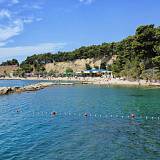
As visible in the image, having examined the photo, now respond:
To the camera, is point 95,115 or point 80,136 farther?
point 95,115

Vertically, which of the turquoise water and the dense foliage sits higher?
the dense foliage

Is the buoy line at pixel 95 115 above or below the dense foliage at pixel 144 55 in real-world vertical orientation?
below

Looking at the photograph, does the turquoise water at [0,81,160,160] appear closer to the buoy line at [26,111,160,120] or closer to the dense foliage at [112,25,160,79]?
the buoy line at [26,111,160,120]

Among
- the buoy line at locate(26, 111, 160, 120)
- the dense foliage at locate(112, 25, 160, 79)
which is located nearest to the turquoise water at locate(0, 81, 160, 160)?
the buoy line at locate(26, 111, 160, 120)

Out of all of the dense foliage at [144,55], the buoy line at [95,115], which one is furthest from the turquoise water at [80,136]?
the dense foliage at [144,55]

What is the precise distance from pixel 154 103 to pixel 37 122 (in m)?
24.8

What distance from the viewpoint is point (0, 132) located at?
40062 millimetres

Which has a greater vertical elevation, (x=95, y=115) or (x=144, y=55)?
(x=144, y=55)

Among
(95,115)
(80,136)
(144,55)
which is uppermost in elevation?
(144,55)

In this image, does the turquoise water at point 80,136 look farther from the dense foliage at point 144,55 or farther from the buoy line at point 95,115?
the dense foliage at point 144,55

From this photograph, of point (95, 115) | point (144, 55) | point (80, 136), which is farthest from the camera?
point (144, 55)

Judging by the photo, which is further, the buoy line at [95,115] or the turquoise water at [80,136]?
the buoy line at [95,115]

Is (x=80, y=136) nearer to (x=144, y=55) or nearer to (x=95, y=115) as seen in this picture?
(x=95, y=115)

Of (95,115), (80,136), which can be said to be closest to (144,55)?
(95,115)
